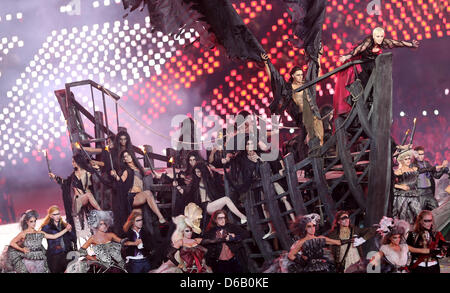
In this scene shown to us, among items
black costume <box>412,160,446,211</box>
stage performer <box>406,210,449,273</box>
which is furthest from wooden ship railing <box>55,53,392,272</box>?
black costume <box>412,160,446,211</box>

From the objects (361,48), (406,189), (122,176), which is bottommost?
(406,189)

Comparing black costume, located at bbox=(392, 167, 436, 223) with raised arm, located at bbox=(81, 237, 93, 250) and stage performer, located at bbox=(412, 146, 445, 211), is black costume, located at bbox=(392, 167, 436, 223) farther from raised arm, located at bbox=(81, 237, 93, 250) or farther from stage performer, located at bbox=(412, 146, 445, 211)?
raised arm, located at bbox=(81, 237, 93, 250)

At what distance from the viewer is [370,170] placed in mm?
4598

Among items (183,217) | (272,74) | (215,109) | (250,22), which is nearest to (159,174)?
(183,217)

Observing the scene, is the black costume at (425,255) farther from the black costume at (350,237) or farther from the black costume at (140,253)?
the black costume at (140,253)

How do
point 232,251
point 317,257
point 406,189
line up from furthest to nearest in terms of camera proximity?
point 232,251 → point 406,189 → point 317,257

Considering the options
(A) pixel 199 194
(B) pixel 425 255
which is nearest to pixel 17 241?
(A) pixel 199 194

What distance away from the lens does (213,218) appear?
5.04 meters

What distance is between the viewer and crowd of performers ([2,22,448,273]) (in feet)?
15.4

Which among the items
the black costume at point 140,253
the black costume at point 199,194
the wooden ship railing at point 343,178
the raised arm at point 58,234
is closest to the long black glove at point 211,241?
the black costume at point 199,194

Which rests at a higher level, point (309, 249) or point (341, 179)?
point (341, 179)

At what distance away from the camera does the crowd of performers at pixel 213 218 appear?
15.4 feet

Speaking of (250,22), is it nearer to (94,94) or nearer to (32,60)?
(94,94)

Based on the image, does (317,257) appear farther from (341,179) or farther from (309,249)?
(341,179)
